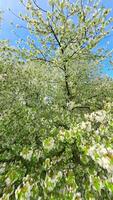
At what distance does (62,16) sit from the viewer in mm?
25594

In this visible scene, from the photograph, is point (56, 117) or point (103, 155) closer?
point (103, 155)

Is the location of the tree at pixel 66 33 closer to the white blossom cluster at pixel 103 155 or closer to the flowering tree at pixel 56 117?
the flowering tree at pixel 56 117

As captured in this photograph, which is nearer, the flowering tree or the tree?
the flowering tree

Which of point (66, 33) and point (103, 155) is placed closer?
point (103, 155)

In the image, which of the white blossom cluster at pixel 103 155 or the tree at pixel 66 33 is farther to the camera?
the tree at pixel 66 33

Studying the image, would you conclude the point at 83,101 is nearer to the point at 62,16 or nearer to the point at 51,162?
the point at 62,16

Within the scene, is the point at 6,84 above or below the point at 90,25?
below

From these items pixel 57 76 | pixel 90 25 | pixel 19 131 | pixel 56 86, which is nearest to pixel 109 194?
pixel 19 131

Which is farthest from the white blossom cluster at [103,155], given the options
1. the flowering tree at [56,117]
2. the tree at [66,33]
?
the tree at [66,33]

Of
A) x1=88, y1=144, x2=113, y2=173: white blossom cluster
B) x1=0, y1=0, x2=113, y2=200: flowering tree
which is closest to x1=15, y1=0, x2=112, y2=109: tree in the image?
x1=0, y1=0, x2=113, y2=200: flowering tree

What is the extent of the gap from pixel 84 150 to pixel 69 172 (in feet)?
1.96

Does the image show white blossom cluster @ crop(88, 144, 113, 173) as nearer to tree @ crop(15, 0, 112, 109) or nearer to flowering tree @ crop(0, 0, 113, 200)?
flowering tree @ crop(0, 0, 113, 200)

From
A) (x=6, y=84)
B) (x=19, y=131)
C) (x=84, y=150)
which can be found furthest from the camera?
(x=6, y=84)

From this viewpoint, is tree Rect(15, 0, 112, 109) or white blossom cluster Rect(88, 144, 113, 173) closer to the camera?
white blossom cluster Rect(88, 144, 113, 173)
